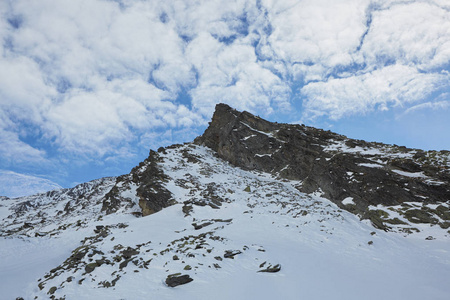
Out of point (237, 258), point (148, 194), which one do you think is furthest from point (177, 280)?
point (148, 194)

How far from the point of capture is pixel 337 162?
3541 centimetres

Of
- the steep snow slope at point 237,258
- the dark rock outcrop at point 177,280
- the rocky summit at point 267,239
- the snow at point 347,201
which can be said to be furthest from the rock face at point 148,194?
the dark rock outcrop at point 177,280

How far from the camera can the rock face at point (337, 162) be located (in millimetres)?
26234

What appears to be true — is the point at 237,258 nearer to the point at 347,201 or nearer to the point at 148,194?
the point at 347,201

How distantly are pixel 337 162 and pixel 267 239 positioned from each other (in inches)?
924

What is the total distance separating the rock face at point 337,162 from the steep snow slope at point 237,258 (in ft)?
18.9

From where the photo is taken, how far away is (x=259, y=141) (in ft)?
182

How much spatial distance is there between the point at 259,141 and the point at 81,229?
39.1 meters

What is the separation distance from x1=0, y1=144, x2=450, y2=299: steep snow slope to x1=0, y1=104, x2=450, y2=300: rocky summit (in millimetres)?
87

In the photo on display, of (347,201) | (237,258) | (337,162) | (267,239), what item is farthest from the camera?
(337,162)

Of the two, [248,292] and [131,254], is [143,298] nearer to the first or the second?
[248,292]

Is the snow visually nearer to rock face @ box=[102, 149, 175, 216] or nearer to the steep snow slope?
the steep snow slope

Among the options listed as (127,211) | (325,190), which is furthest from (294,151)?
(127,211)

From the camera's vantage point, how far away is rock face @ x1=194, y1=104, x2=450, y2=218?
Answer: 1033 inches
